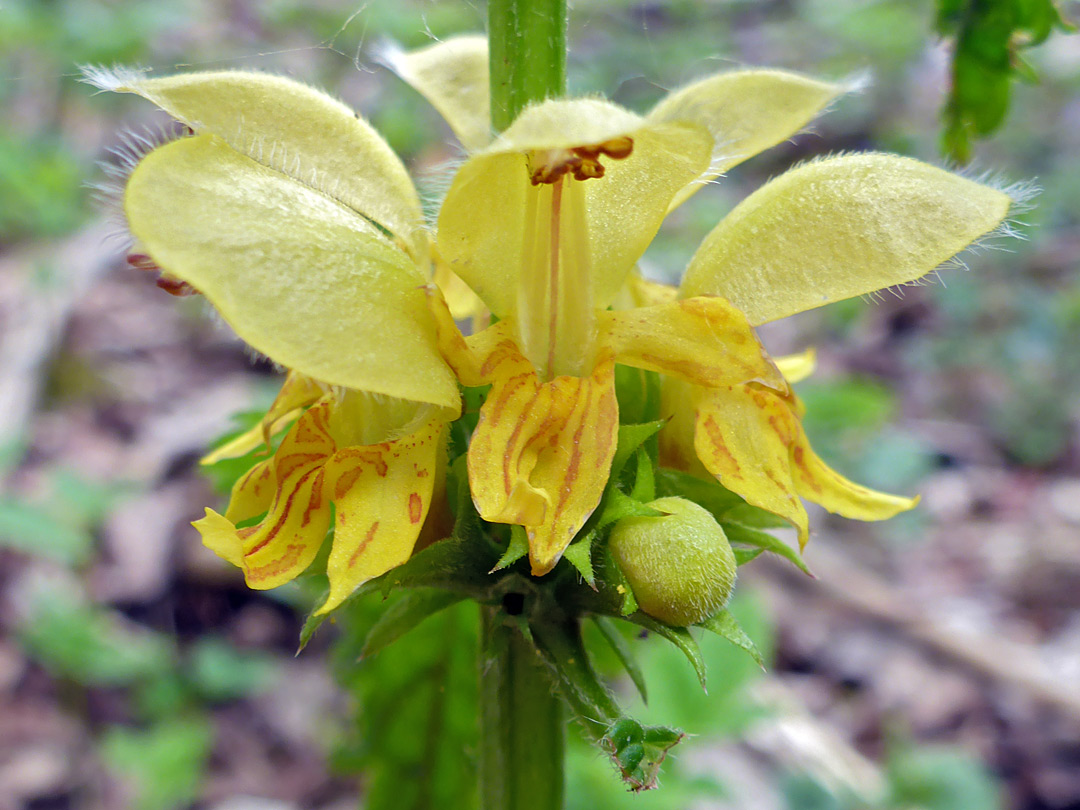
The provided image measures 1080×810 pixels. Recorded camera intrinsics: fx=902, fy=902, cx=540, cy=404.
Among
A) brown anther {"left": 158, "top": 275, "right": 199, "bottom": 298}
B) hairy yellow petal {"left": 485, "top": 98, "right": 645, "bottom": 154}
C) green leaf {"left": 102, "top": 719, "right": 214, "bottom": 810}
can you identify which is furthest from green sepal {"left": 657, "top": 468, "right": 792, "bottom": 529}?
green leaf {"left": 102, "top": 719, "right": 214, "bottom": 810}

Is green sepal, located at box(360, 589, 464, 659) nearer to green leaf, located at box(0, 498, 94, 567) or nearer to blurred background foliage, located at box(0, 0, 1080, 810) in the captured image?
blurred background foliage, located at box(0, 0, 1080, 810)

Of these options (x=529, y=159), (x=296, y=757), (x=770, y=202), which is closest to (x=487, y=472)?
(x=529, y=159)

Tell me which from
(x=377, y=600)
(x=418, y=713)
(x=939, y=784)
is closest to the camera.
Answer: (x=377, y=600)

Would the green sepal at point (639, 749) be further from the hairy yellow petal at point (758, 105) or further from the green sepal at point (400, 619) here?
the hairy yellow petal at point (758, 105)

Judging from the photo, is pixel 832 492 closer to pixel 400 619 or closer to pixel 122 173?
pixel 400 619

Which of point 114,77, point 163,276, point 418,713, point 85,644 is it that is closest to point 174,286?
point 163,276
